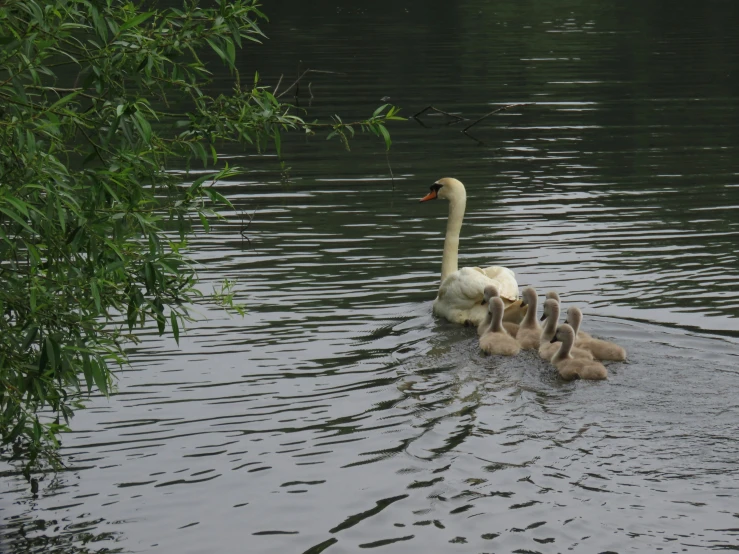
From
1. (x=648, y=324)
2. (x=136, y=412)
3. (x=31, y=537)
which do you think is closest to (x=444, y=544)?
(x=31, y=537)

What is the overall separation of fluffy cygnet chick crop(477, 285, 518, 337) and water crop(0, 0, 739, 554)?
0.70ft

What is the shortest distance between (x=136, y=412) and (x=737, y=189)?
1251cm

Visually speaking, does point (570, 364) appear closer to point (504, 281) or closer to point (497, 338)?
point (497, 338)

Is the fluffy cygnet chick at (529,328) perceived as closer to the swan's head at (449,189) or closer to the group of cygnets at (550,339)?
the group of cygnets at (550,339)

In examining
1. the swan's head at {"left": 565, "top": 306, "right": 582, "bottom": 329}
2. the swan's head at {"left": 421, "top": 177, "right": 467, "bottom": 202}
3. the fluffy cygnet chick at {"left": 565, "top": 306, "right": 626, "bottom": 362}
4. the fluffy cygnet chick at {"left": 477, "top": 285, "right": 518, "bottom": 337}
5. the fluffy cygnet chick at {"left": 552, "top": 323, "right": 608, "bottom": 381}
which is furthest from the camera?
the swan's head at {"left": 421, "top": 177, "right": 467, "bottom": 202}

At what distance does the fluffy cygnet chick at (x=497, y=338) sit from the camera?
11.3 m

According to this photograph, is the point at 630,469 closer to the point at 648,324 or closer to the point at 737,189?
the point at 648,324

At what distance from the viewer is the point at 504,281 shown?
1257cm

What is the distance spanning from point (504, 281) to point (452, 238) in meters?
1.56

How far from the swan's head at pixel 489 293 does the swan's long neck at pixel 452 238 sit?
2.84 ft

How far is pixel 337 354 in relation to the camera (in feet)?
37.8

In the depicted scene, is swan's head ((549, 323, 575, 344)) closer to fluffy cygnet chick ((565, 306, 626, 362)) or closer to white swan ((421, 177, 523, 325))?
fluffy cygnet chick ((565, 306, 626, 362))

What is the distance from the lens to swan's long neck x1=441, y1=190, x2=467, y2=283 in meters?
13.8

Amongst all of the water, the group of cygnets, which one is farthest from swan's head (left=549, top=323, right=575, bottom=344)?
the water
